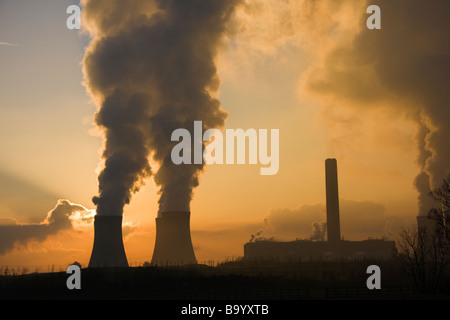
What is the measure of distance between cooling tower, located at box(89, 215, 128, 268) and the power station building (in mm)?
41114

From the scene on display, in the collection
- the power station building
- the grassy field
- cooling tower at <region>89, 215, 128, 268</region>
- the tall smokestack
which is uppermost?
the tall smokestack

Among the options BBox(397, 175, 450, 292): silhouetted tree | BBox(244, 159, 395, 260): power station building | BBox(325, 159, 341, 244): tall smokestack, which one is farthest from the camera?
BBox(244, 159, 395, 260): power station building

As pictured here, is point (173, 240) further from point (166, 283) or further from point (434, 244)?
point (434, 244)

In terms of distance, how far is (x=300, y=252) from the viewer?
92062 millimetres

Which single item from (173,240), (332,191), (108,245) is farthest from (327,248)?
(108,245)

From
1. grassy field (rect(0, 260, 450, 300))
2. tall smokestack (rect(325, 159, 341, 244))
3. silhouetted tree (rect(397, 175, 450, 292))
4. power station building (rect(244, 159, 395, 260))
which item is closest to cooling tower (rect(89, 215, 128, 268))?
grassy field (rect(0, 260, 450, 300))

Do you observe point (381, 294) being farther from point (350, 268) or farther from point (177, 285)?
point (350, 268)

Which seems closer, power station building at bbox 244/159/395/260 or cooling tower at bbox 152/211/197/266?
cooling tower at bbox 152/211/197/266

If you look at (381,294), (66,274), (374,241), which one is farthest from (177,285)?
(374,241)

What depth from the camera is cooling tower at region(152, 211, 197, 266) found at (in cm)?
4406

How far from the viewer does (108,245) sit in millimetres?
40094

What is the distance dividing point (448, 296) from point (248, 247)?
6511 cm

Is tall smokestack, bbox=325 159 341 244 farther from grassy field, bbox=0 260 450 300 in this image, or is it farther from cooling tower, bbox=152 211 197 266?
cooling tower, bbox=152 211 197 266

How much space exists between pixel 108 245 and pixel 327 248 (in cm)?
5197
